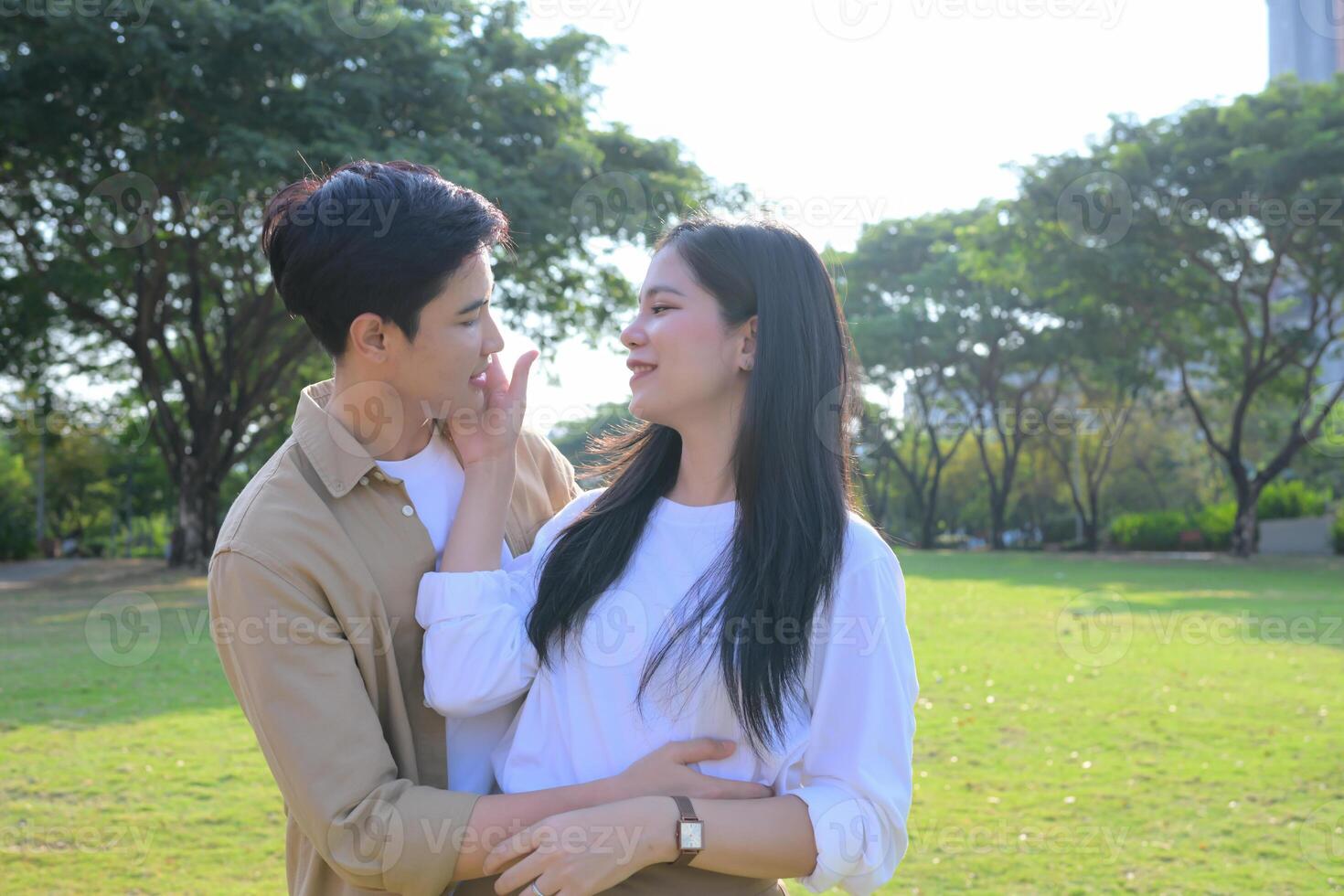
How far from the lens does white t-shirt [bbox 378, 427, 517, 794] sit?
2.58m

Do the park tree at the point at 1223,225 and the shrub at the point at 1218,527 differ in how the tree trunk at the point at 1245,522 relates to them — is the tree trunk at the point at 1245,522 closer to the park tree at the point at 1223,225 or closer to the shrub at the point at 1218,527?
the park tree at the point at 1223,225

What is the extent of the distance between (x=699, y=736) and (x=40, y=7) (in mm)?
16162

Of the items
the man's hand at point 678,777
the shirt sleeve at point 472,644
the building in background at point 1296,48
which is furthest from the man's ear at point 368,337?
the building in background at point 1296,48

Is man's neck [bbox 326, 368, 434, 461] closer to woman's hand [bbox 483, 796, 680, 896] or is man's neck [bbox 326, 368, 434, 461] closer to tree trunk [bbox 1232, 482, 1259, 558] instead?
woman's hand [bbox 483, 796, 680, 896]

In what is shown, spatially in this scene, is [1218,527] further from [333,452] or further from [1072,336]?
[333,452]

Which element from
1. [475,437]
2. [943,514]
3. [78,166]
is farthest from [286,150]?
[943,514]

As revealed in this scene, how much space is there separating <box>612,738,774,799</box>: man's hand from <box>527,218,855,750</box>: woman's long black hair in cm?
9

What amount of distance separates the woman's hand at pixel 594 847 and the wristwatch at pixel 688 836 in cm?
1

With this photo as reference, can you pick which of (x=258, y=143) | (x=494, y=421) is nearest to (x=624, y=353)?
(x=494, y=421)

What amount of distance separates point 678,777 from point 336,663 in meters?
0.69

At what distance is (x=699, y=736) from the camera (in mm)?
2393

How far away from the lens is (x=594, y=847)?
2.21 m

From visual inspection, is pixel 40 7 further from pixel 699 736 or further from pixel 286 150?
pixel 699 736

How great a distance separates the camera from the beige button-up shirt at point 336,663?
2.23 m
